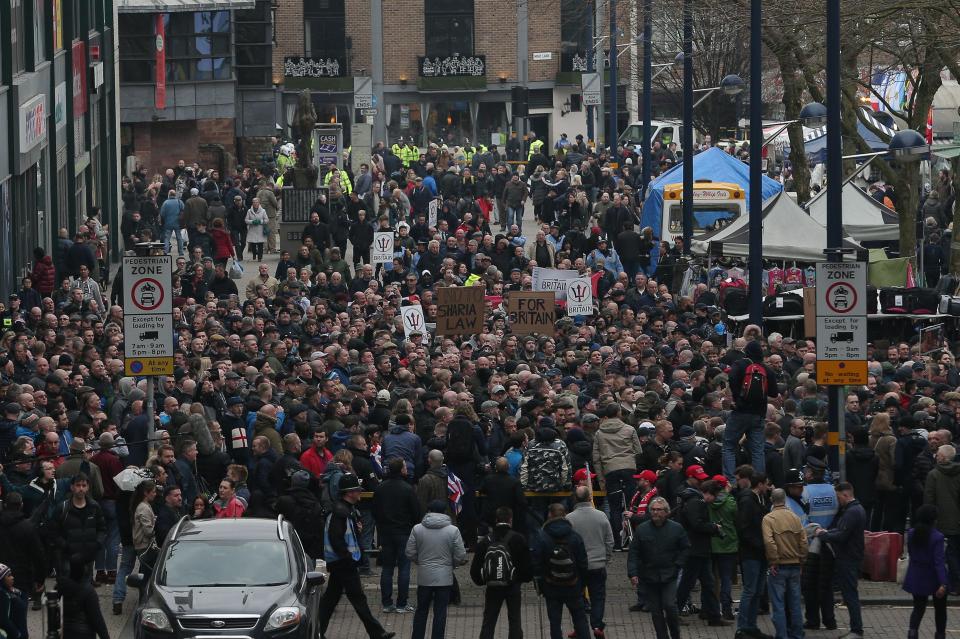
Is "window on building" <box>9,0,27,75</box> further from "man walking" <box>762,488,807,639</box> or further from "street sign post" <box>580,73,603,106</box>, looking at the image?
"street sign post" <box>580,73,603,106</box>

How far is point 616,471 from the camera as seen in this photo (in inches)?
741

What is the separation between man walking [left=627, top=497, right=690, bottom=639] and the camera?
Answer: 1559 centimetres

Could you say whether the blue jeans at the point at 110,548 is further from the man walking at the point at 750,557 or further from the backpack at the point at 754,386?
the backpack at the point at 754,386

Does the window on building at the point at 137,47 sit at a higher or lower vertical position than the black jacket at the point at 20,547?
higher

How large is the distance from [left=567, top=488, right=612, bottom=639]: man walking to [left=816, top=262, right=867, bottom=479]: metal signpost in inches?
111

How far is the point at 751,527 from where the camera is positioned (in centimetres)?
1591

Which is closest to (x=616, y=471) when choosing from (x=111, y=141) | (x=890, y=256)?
(x=890, y=256)

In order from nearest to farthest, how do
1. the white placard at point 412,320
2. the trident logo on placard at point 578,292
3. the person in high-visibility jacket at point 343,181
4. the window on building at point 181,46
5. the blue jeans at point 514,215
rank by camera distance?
the white placard at point 412,320 < the trident logo on placard at point 578,292 < the person in high-visibility jacket at point 343,181 < the blue jeans at point 514,215 < the window on building at point 181,46

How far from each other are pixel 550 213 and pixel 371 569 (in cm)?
2401

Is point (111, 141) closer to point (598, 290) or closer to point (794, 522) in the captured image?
point (598, 290)

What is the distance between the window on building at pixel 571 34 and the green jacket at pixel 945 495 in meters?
61.3

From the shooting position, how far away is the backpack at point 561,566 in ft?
50.7

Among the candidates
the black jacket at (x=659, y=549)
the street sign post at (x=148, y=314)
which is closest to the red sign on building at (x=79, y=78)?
the street sign post at (x=148, y=314)

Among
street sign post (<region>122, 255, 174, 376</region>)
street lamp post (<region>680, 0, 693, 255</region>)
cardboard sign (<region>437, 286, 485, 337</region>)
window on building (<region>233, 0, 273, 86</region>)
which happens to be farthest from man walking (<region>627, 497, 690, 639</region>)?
window on building (<region>233, 0, 273, 86</region>)
